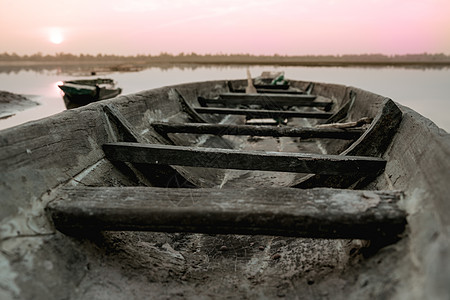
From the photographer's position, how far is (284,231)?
3.62 ft

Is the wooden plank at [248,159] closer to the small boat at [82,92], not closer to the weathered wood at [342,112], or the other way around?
the weathered wood at [342,112]

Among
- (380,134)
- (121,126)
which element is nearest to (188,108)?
(121,126)

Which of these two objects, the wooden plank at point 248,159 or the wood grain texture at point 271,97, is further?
the wood grain texture at point 271,97

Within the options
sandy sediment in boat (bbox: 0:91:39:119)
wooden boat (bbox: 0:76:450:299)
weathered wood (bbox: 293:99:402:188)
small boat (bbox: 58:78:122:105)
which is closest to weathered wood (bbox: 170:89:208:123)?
wooden boat (bbox: 0:76:450:299)

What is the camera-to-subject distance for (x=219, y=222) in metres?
1.10

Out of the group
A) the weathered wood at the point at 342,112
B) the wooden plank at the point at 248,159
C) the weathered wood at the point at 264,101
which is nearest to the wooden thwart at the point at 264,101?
the weathered wood at the point at 264,101

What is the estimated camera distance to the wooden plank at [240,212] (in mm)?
1045

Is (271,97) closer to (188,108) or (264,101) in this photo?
(264,101)

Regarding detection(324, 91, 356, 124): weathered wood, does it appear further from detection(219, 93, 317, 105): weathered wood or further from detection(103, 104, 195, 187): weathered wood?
detection(103, 104, 195, 187): weathered wood

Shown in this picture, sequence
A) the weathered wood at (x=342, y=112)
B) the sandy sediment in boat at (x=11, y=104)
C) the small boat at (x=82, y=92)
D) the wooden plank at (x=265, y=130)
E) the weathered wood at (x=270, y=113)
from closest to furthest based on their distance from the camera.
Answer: the wooden plank at (x=265, y=130) → the weathered wood at (x=342, y=112) → the weathered wood at (x=270, y=113) → the small boat at (x=82, y=92) → the sandy sediment in boat at (x=11, y=104)

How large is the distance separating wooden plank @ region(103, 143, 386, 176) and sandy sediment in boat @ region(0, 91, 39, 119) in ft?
41.7

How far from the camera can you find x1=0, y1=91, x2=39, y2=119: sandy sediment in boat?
39.9 ft

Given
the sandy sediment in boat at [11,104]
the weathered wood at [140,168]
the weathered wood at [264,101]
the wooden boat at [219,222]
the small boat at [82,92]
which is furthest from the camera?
the sandy sediment in boat at [11,104]

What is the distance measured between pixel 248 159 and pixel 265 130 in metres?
0.90
